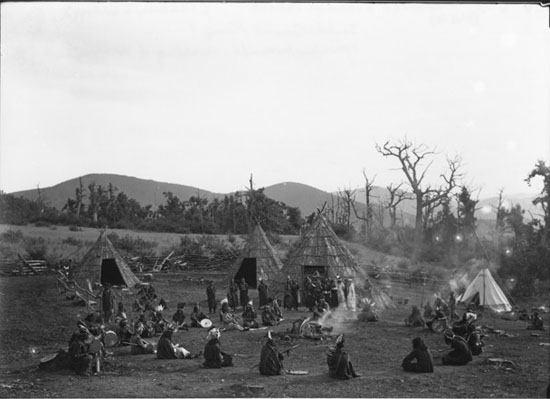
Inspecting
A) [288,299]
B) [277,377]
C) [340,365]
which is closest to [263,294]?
[288,299]

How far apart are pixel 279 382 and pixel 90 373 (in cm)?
310

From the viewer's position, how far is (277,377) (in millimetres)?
8102

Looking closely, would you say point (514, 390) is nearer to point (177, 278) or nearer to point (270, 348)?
point (270, 348)

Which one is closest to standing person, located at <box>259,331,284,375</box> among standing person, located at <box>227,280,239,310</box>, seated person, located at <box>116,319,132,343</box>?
seated person, located at <box>116,319,132,343</box>

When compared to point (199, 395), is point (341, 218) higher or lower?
higher

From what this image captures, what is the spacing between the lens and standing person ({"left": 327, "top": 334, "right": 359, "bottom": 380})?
26.1 feet

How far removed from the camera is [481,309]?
13.9 m

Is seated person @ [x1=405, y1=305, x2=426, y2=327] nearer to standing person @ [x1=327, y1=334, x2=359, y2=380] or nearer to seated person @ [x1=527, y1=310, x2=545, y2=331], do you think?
seated person @ [x1=527, y1=310, x2=545, y2=331]

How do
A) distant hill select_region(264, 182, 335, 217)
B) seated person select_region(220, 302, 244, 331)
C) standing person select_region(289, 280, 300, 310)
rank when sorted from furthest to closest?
1. standing person select_region(289, 280, 300, 310)
2. distant hill select_region(264, 182, 335, 217)
3. seated person select_region(220, 302, 244, 331)

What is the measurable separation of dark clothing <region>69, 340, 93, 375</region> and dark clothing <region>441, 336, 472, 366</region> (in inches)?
239

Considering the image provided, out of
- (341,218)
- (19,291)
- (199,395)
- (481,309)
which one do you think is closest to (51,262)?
(19,291)

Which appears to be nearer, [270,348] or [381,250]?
[270,348]

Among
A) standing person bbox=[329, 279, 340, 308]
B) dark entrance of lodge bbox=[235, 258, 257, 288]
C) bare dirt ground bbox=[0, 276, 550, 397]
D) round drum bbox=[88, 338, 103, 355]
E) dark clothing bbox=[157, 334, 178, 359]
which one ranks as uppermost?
dark entrance of lodge bbox=[235, 258, 257, 288]

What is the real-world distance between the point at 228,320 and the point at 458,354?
5538mm
